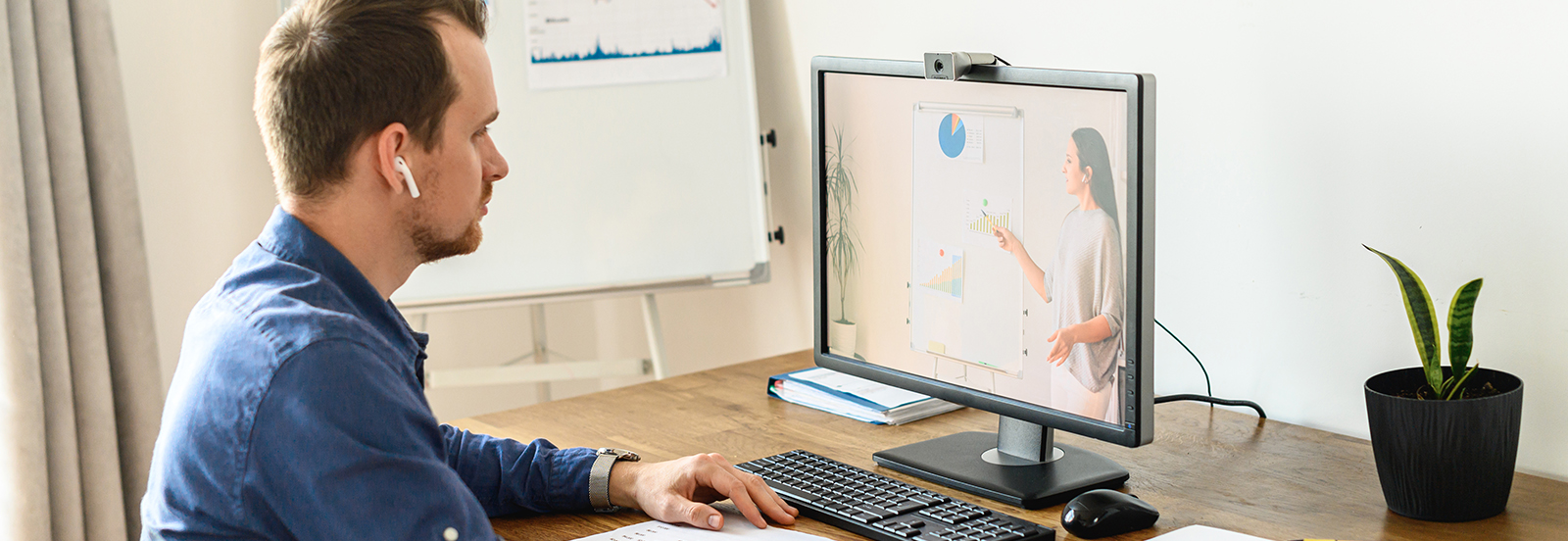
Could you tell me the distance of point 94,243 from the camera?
2.03m

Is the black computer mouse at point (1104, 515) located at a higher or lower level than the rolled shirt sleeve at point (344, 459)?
lower

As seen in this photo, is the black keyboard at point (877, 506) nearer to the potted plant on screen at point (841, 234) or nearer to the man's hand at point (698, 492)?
the man's hand at point (698, 492)

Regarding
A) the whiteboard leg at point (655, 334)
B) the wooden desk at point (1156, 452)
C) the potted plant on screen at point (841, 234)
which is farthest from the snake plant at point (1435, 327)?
the whiteboard leg at point (655, 334)

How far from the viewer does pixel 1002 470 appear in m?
1.25

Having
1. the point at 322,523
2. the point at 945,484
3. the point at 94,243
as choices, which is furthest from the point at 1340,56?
the point at 94,243

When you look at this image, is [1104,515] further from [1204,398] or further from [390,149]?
[390,149]

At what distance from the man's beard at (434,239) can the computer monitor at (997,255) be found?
1.42ft

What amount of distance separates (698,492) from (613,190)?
43.8 inches

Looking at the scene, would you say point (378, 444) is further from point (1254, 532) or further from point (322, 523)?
point (1254, 532)

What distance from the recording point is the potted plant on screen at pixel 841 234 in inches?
54.6

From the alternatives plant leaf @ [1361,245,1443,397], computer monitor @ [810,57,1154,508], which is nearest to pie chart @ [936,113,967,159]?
computer monitor @ [810,57,1154,508]

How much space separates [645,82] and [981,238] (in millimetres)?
1061

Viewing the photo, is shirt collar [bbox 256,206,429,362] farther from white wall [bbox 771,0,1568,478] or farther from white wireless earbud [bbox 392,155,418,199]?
white wall [bbox 771,0,1568,478]

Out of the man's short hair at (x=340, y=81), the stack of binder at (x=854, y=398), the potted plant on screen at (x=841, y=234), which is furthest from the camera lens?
the stack of binder at (x=854, y=398)
